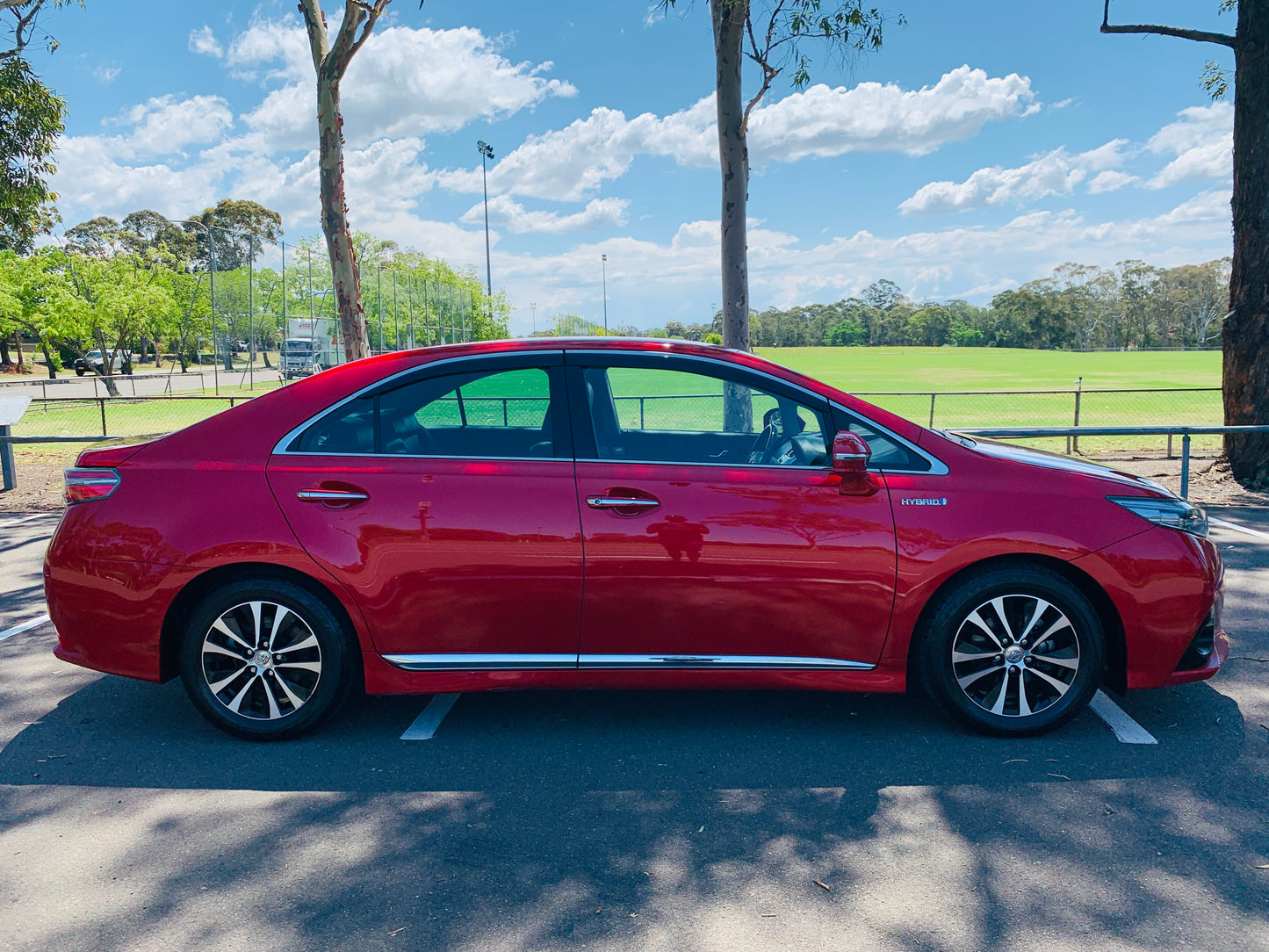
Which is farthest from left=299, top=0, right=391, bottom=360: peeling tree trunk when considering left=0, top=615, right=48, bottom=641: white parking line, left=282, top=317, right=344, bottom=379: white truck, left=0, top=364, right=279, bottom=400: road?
left=282, top=317, right=344, bottom=379: white truck

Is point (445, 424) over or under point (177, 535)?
over

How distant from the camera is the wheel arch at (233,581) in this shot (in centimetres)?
401

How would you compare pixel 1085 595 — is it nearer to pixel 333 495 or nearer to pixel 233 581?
pixel 333 495

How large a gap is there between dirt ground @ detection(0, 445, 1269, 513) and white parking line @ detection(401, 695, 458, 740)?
7.10m

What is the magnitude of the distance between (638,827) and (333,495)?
187cm

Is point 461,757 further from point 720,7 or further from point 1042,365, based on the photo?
point 1042,365

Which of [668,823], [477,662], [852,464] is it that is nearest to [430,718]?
[477,662]

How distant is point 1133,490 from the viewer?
Result: 4.06m

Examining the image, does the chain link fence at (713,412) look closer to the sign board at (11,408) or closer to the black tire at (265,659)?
the black tire at (265,659)

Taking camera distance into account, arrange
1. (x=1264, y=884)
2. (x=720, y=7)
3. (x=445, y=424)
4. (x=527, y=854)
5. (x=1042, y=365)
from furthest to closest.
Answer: (x=1042, y=365)
(x=720, y=7)
(x=445, y=424)
(x=527, y=854)
(x=1264, y=884)

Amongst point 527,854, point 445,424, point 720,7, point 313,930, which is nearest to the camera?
point 313,930

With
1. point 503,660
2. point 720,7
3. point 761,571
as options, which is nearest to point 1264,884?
point 761,571

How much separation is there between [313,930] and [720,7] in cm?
1100

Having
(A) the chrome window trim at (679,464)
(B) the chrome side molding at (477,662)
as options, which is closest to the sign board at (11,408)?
(B) the chrome side molding at (477,662)
